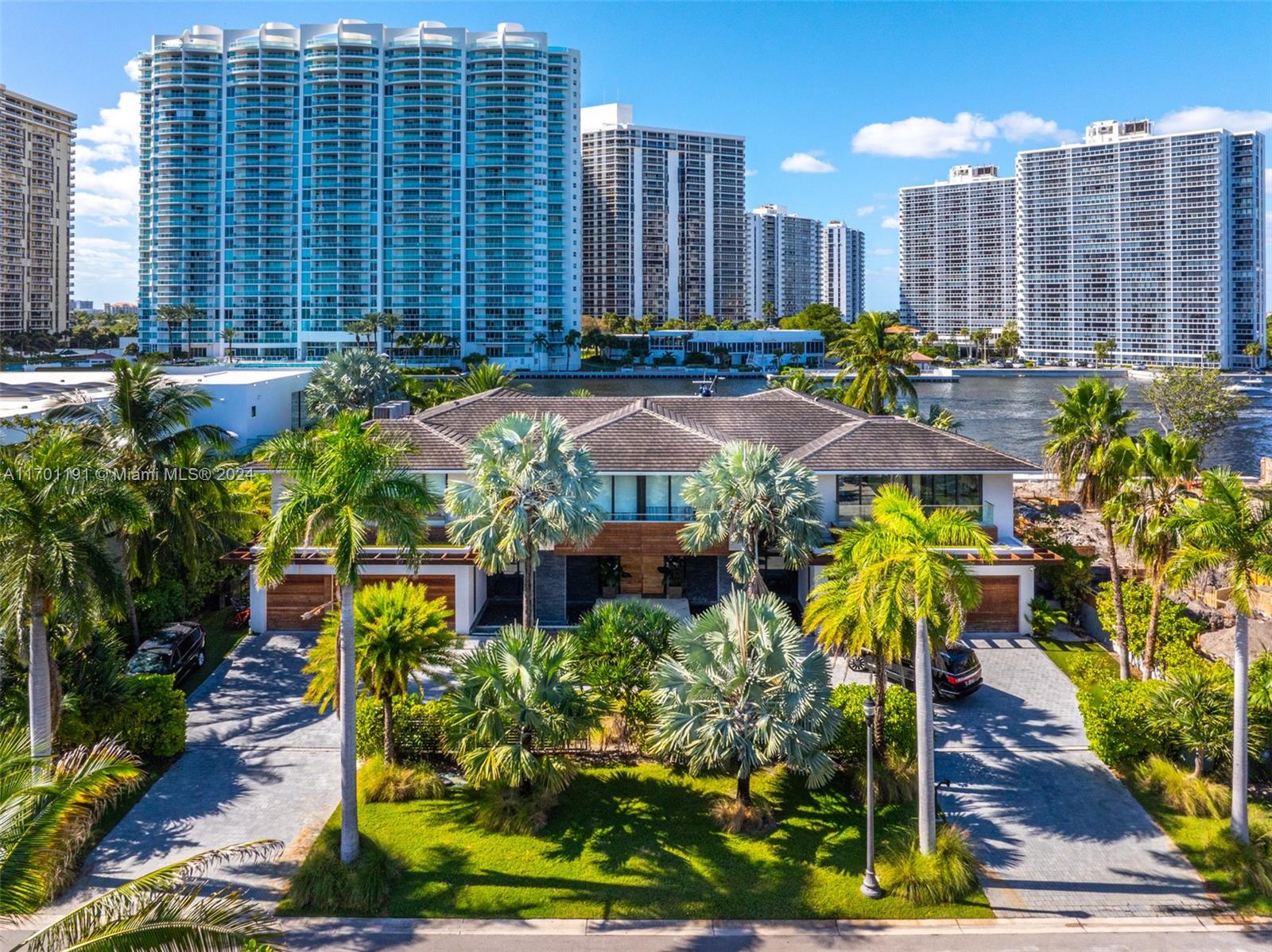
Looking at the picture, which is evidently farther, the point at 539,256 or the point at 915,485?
the point at 539,256

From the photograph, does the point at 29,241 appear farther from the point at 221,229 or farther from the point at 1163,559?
the point at 1163,559

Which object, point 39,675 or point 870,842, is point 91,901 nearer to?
point 39,675

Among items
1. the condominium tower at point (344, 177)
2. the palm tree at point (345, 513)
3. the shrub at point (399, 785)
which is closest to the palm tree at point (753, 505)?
the shrub at point (399, 785)

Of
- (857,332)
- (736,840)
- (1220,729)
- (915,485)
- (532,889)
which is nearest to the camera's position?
(532,889)

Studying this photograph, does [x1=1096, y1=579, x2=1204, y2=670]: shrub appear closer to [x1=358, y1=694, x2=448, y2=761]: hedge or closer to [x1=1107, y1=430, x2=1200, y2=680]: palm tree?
[x1=1107, y1=430, x2=1200, y2=680]: palm tree

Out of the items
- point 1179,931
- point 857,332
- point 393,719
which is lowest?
point 1179,931

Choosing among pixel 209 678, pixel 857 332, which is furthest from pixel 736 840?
pixel 857 332
